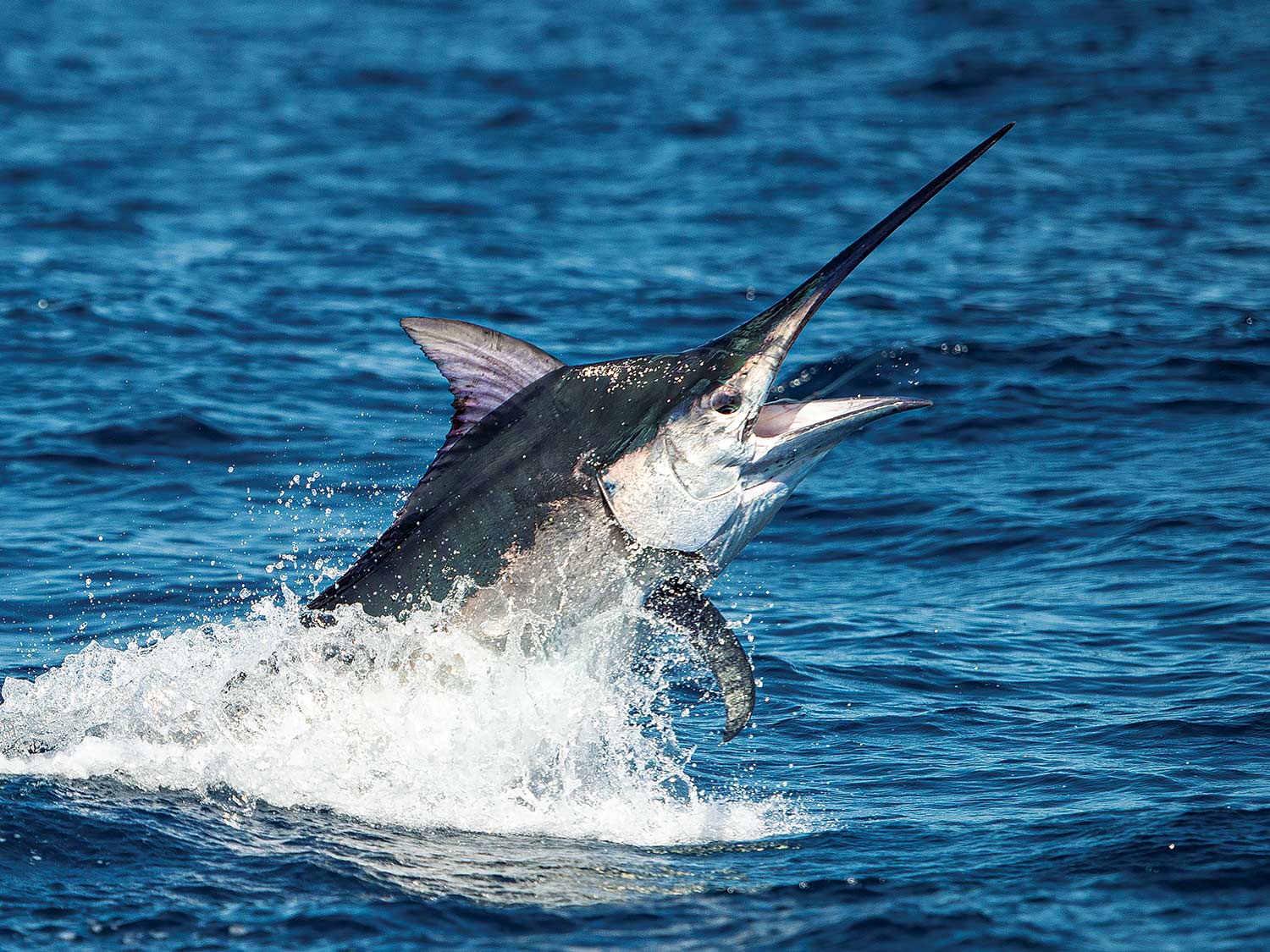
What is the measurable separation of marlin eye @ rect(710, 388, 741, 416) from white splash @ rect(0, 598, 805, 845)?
126cm

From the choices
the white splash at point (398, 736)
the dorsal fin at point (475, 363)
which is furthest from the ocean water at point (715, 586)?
the dorsal fin at point (475, 363)

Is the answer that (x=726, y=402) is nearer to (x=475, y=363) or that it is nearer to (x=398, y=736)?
(x=475, y=363)

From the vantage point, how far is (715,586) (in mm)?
10766

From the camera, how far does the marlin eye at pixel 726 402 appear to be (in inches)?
267

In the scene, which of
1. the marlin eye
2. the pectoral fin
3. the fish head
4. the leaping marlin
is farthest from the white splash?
the marlin eye

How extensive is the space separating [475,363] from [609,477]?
0.83 meters

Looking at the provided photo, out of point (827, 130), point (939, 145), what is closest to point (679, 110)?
point (827, 130)

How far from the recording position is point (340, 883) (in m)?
6.28

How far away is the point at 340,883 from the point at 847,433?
2.76 m

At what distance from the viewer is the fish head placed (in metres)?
6.77

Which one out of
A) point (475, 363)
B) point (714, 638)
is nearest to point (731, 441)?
point (714, 638)

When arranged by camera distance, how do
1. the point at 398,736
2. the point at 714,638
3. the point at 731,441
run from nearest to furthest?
the point at 731,441 < the point at 714,638 < the point at 398,736

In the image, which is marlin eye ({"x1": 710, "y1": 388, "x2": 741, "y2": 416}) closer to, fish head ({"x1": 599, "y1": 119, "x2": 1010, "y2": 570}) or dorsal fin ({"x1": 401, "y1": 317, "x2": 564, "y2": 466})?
fish head ({"x1": 599, "y1": 119, "x2": 1010, "y2": 570})

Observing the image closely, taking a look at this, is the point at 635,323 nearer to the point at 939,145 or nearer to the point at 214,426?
the point at 214,426
